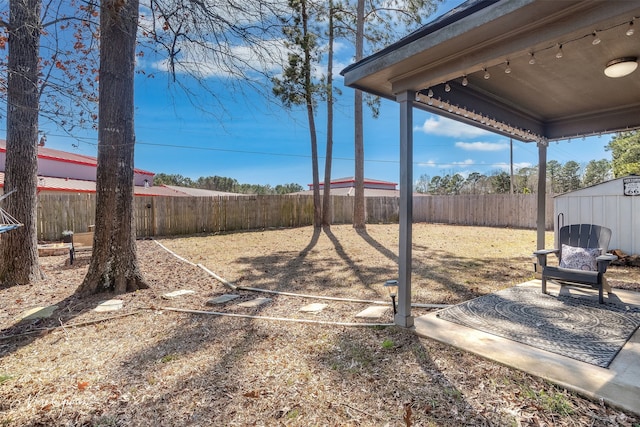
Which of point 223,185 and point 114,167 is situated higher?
point 223,185

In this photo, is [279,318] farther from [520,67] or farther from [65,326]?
[520,67]

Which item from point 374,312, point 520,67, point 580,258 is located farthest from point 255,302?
point 580,258

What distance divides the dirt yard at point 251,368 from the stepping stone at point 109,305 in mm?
71

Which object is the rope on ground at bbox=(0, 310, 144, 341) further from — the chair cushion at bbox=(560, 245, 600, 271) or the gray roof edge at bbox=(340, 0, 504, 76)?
the chair cushion at bbox=(560, 245, 600, 271)

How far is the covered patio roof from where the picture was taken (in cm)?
199

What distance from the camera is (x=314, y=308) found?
3.49 metres

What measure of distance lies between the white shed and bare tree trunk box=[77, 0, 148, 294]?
715 cm

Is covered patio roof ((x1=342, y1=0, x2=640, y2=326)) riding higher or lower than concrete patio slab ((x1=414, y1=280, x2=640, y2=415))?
higher

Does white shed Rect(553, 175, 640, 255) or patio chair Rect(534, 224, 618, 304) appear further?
white shed Rect(553, 175, 640, 255)

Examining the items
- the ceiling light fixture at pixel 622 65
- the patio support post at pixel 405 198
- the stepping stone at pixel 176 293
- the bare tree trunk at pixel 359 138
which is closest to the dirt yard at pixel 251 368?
the stepping stone at pixel 176 293

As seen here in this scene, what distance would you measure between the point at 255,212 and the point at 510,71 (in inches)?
397

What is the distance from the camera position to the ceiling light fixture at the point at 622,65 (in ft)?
9.08

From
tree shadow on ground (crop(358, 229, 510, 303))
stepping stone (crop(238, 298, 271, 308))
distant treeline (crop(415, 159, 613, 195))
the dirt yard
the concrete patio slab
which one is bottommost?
the dirt yard

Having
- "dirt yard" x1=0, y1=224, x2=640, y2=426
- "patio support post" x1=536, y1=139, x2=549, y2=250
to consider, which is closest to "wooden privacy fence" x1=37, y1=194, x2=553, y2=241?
"patio support post" x1=536, y1=139, x2=549, y2=250
